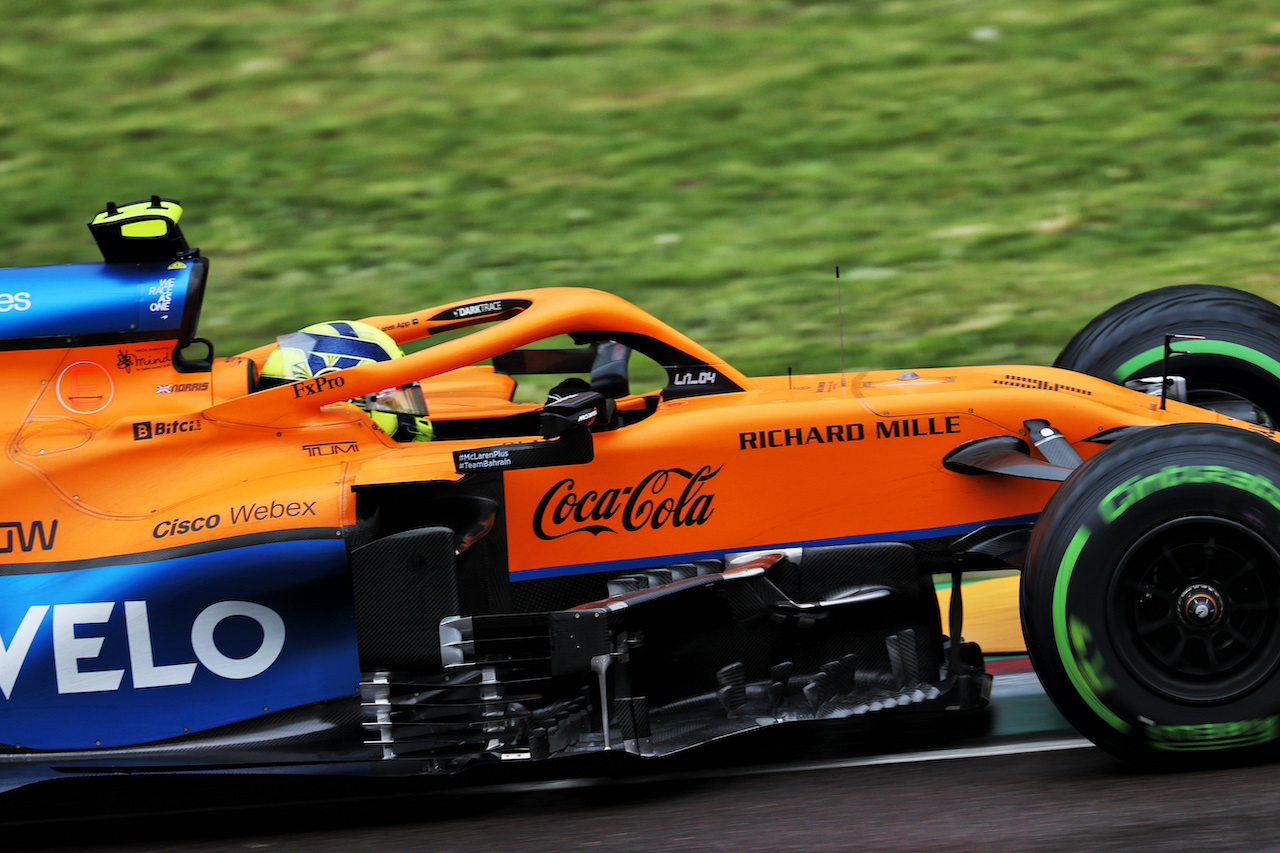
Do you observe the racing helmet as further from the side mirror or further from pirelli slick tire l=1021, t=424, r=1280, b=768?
pirelli slick tire l=1021, t=424, r=1280, b=768

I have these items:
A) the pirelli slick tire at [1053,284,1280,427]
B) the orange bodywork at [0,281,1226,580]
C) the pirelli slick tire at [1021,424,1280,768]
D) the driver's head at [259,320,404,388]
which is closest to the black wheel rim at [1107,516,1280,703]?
the pirelli slick tire at [1021,424,1280,768]

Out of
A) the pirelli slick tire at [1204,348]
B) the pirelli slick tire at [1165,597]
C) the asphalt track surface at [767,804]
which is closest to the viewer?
the asphalt track surface at [767,804]

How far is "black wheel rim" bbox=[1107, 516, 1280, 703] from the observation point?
4094 mm

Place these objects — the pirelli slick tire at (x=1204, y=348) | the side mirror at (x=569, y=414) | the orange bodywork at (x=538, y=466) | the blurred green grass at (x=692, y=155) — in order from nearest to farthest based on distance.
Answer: the side mirror at (x=569, y=414) < the orange bodywork at (x=538, y=466) < the pirelli slick tire at (x=1204, y=348) < the blurred green grass at (x=692, y=155)

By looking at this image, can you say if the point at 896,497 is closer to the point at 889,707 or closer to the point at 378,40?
the point at 889,707

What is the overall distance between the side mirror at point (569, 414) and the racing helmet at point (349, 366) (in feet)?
2.36

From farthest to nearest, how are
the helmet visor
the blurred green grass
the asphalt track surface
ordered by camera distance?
the blurred green grass < the helmet visor < the asphalt track surface

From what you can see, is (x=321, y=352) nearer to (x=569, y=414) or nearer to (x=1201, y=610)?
(x=569, y=414)

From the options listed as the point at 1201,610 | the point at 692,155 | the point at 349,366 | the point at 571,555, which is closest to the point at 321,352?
the point at 349,366

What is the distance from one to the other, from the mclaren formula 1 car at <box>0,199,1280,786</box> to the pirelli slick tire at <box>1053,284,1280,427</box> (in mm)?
775

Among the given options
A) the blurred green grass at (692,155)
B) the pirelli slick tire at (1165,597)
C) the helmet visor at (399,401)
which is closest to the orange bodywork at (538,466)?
the helmet visor at (399,401)

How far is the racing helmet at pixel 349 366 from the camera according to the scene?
16.4 feet

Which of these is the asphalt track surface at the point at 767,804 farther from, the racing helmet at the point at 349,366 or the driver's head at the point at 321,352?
the driver's head at the point at 321,352

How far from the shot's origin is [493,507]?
15.0 ft
